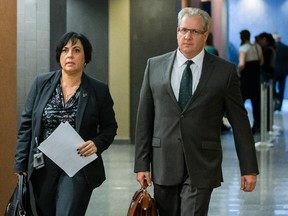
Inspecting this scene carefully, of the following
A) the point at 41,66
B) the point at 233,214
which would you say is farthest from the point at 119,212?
the point at 41,66

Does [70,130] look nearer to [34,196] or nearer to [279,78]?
[34,196]

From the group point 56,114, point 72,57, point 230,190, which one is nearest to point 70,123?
point 56,114

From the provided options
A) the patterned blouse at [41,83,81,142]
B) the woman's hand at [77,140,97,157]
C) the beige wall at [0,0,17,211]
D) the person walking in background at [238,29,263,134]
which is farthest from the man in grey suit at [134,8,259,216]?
the person walking in background at [238,29,263,134]

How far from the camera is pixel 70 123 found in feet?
15.2

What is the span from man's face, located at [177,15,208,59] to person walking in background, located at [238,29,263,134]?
34.9 ft

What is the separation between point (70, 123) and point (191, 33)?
3.11ft

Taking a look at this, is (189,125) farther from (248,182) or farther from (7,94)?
(7,94)

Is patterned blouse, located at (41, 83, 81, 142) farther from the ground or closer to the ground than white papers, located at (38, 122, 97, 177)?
farther from the ground

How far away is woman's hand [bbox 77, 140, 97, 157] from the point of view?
4609 mm

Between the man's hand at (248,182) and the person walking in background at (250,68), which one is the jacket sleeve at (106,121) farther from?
the person walking in background at (250,68)

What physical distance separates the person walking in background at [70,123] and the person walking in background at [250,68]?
10473mm

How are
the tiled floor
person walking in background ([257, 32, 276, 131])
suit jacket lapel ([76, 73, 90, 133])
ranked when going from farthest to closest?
1. person walking in background ([257, 32, 276, 131])
2. the tiled floor
3. suit jacket lapel ([76, 73, 90, 133])

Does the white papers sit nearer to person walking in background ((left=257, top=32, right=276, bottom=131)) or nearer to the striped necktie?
the striped necktie

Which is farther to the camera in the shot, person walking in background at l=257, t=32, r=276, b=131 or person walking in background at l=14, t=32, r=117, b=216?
person walking in background at l=257, t=32, r=276, b=131
